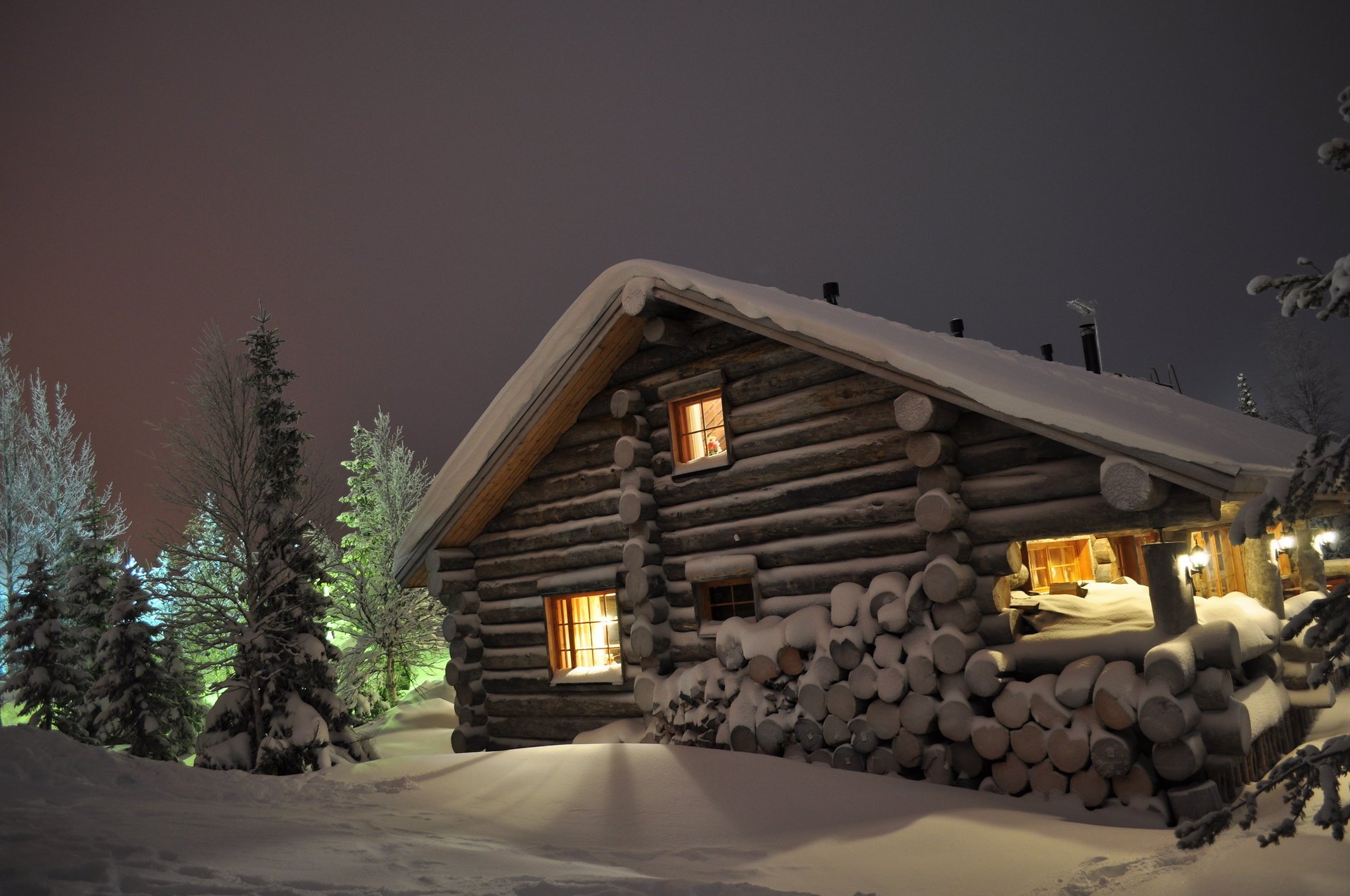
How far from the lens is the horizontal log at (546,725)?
1205 centimetres

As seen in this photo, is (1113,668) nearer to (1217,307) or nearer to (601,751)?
(601,751)

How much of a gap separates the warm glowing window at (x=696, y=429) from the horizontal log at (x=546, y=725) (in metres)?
3.75

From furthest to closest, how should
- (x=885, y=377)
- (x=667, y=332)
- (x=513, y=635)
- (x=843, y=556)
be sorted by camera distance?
1. (x=513, y=635)
2. (x=667, y=332)
3. (x=843, y=556)
4. (x=885, y=377)

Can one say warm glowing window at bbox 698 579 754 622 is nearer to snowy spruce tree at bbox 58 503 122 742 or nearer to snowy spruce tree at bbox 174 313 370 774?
snowy spruce tree at bbox 174 313 370 774

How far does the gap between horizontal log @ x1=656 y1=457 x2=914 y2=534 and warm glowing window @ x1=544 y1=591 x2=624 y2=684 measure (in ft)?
6.77

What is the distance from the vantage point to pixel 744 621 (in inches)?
408

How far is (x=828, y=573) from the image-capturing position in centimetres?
983

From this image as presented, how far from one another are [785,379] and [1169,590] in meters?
4.57

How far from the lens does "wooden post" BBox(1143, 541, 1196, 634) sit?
25.3 feet

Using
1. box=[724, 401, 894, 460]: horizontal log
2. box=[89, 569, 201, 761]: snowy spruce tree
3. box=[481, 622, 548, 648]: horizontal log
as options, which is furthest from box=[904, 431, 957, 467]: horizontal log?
box=[89, 569, 201, 761]: snowy spruce tree

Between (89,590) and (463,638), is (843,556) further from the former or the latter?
(89,590)

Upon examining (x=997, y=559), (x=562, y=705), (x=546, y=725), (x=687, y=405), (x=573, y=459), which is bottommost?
(x=546, y=725)

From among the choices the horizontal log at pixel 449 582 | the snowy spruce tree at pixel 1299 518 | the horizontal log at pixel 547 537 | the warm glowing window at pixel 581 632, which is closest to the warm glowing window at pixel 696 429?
the horizontal log at pixel 547 537

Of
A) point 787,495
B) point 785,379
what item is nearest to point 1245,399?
point 785,379
